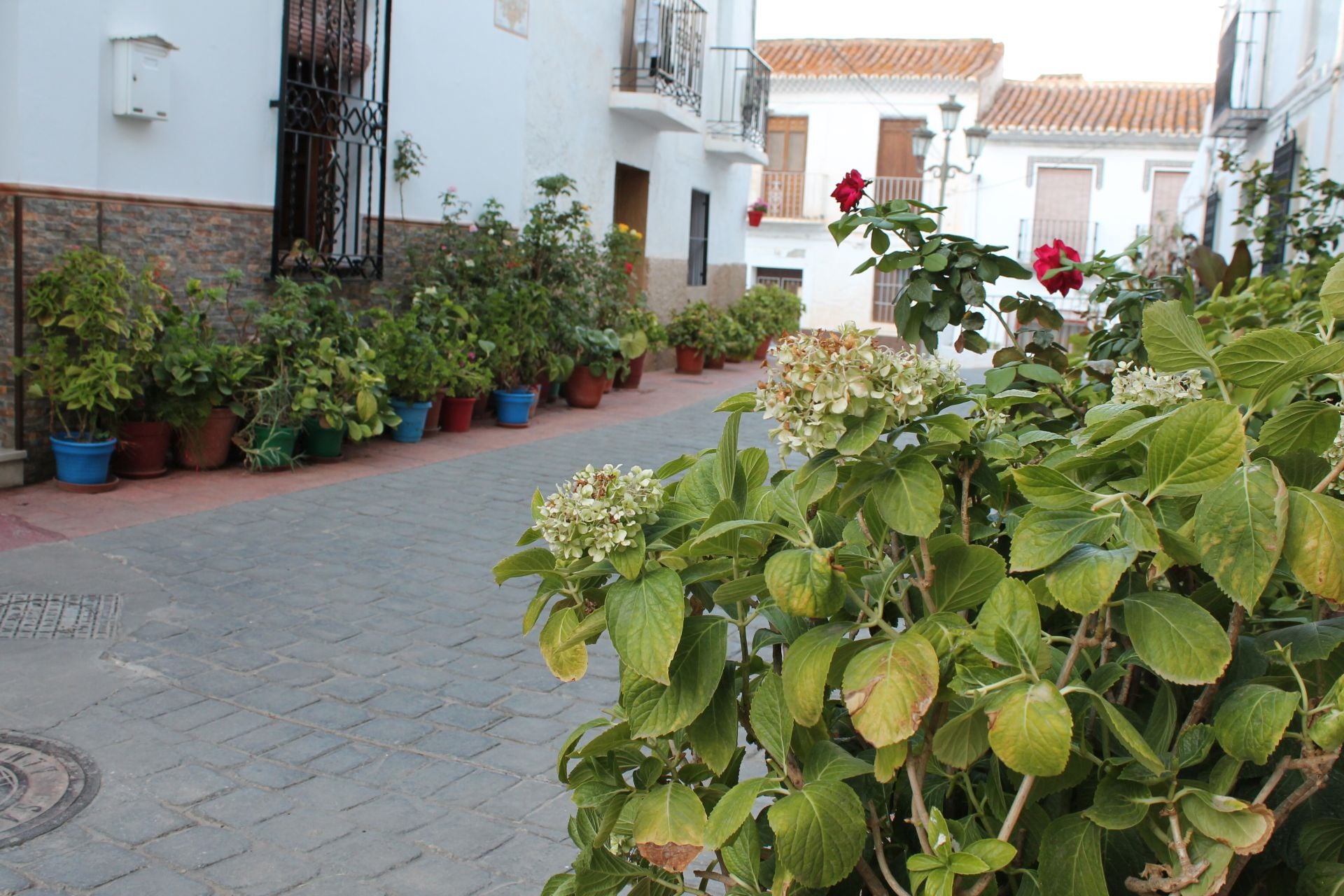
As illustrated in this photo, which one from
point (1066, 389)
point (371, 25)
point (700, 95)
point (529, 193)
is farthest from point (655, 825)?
point (700, 95)

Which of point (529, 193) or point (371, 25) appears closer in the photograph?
point (371, 25)

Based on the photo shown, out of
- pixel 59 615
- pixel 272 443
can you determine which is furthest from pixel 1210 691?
pixel 272 443

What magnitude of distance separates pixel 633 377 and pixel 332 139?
216 inches

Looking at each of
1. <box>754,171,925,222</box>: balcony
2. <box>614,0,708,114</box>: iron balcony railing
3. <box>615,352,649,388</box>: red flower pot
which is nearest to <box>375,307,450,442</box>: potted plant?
<box>615,352,649,388</box>: red flower pot

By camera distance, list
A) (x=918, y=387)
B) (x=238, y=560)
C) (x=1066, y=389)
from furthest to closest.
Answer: (x=238, y=560) < (x=1066, y=389) < (x=918, y=387)

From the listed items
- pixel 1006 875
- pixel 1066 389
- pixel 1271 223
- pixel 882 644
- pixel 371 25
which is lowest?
pixel 1006 875

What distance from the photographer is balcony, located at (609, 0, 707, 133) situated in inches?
555

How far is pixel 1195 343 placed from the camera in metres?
1.49

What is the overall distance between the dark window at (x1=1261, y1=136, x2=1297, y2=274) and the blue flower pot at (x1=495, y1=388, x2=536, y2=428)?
623cm

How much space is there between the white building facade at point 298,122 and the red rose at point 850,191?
19.0ft

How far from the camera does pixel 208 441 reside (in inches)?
302

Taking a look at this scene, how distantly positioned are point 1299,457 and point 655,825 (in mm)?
904

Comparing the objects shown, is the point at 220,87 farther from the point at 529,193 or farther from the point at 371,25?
the point at 529,193

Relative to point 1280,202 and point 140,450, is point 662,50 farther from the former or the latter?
point 140,450
